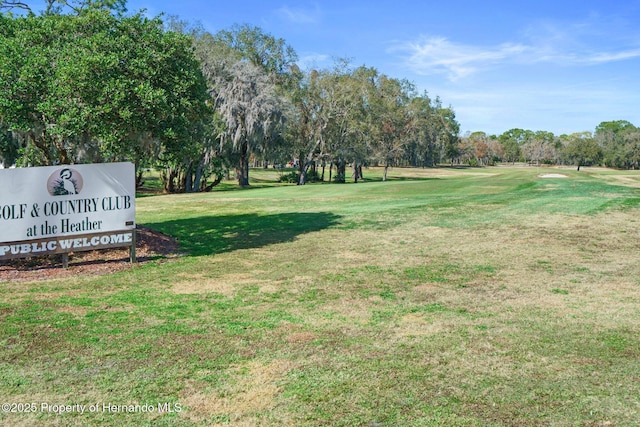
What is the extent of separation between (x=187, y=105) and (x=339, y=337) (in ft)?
25.8

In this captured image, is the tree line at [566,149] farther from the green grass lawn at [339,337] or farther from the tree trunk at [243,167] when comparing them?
the green grass lawn at [339,337]

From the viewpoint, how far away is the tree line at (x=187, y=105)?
35.7 feet

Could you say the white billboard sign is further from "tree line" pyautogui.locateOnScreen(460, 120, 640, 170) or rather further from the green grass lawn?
"tree line" pyautogui.locateOnScreen(460, 120, 640, 170)

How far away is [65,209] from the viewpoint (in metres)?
10.5

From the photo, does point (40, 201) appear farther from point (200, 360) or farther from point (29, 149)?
point (200, 360)

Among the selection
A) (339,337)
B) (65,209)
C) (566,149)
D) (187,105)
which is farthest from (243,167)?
(566,149)

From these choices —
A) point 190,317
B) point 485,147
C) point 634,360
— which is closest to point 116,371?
point 190,317

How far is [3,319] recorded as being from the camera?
23.2 ft

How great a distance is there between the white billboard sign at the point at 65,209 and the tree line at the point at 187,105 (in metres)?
1.01

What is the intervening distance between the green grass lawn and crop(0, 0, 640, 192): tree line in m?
3.53

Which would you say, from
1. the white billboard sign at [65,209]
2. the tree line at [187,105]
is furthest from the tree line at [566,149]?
the white billboard sign at [65,209]

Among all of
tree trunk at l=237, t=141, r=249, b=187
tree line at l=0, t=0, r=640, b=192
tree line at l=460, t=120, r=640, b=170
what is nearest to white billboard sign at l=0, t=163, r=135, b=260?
tree line at l=0, t=0, r=640, b=192

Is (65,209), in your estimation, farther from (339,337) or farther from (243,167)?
(243,167)

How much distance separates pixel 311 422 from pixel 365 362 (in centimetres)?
141
